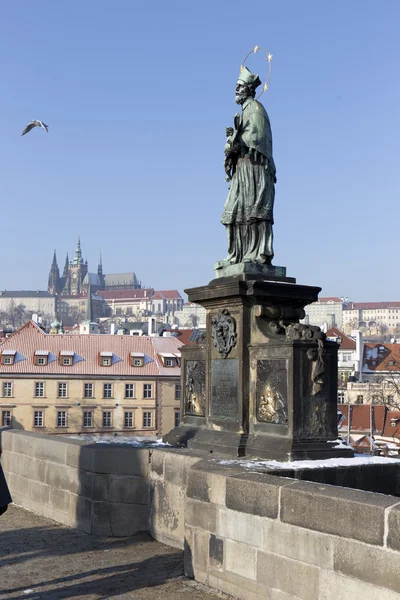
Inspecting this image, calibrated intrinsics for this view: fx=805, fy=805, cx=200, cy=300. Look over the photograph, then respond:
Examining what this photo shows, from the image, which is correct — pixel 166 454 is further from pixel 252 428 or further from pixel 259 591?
pixel 259 591

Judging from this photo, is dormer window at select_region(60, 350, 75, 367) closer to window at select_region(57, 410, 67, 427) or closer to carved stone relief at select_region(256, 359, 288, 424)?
window at select_region(57, 410, 67, 427)

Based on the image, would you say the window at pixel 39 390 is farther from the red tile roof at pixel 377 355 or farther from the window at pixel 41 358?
the red tile roof at pixel 377 355

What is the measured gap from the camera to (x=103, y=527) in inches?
293

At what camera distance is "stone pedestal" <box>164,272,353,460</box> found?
7203 mm

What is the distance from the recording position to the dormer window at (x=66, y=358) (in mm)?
51594

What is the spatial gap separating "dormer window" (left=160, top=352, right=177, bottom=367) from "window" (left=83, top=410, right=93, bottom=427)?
583 centimetres

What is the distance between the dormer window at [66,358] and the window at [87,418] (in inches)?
126

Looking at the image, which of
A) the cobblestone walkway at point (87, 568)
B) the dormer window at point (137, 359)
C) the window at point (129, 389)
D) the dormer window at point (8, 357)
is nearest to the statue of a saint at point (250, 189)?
the cobblestone walkway at point (87, 568)

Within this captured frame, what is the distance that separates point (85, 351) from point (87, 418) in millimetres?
4351

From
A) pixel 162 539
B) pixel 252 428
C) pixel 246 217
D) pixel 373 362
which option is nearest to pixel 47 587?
pixel 162 539

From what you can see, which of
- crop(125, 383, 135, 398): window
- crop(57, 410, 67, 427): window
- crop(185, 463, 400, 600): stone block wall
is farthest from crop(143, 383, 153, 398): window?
crop(185, 463, 400, 600): stone block wall

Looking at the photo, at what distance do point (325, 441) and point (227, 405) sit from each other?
1177 millimetres

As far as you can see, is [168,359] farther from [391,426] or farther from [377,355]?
[377,355]

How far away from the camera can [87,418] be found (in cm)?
5134
